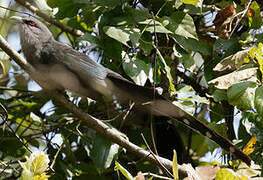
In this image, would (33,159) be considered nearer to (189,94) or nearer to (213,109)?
(189,94)

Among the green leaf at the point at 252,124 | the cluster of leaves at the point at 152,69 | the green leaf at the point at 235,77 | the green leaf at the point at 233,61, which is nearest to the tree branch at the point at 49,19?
the cluster of leaves at the point at 152,69

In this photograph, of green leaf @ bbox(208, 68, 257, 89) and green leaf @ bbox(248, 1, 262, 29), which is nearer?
green leaf @ bbox(208, 68, 257, 89)

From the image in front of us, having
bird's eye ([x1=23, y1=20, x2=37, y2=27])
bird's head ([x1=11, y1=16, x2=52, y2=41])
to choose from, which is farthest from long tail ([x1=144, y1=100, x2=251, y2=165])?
bird's eye ([x1=23, y1=20, x2=37, y2=27])

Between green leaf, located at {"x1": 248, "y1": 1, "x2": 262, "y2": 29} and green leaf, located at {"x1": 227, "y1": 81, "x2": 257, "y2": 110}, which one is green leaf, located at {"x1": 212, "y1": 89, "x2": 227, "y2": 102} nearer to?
green leaf, located at {"x1": 227, "y1": 81, "x2": 257, "y2": 110}

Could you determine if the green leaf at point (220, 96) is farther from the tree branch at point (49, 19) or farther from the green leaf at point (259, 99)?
the tree branch at point (49, 19)

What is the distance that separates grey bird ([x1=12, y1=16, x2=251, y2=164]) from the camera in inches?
108

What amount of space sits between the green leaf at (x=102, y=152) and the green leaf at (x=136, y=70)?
490mm

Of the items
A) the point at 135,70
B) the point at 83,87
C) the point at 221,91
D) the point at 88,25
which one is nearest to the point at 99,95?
the point at 83,87

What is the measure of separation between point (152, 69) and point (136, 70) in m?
0.18

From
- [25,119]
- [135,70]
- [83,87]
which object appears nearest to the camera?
[135,70]

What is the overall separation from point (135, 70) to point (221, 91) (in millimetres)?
612

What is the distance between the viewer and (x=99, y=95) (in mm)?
2965

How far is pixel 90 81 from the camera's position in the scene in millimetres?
2830

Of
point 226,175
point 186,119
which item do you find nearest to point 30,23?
point 186,119
